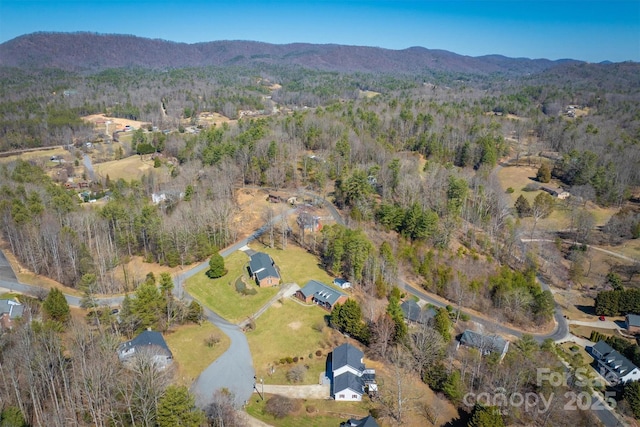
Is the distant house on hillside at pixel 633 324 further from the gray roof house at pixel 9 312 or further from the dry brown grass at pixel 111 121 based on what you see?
the dry brown grass at pixel 111 121

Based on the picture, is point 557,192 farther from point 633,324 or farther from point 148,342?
point 148,342

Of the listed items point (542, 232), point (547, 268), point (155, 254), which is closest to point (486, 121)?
point (542, 232)

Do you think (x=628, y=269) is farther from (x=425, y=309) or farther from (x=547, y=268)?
(x=425, y=309)

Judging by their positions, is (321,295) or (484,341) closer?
(484,341)

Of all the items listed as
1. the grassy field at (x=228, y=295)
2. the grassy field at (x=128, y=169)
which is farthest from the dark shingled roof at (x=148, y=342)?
the grassy field at (x=128, y=169)

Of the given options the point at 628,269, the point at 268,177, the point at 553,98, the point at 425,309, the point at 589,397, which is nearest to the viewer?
the point at 589,397

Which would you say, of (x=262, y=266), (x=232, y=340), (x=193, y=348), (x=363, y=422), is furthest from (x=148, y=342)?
(x=363, y=422)
